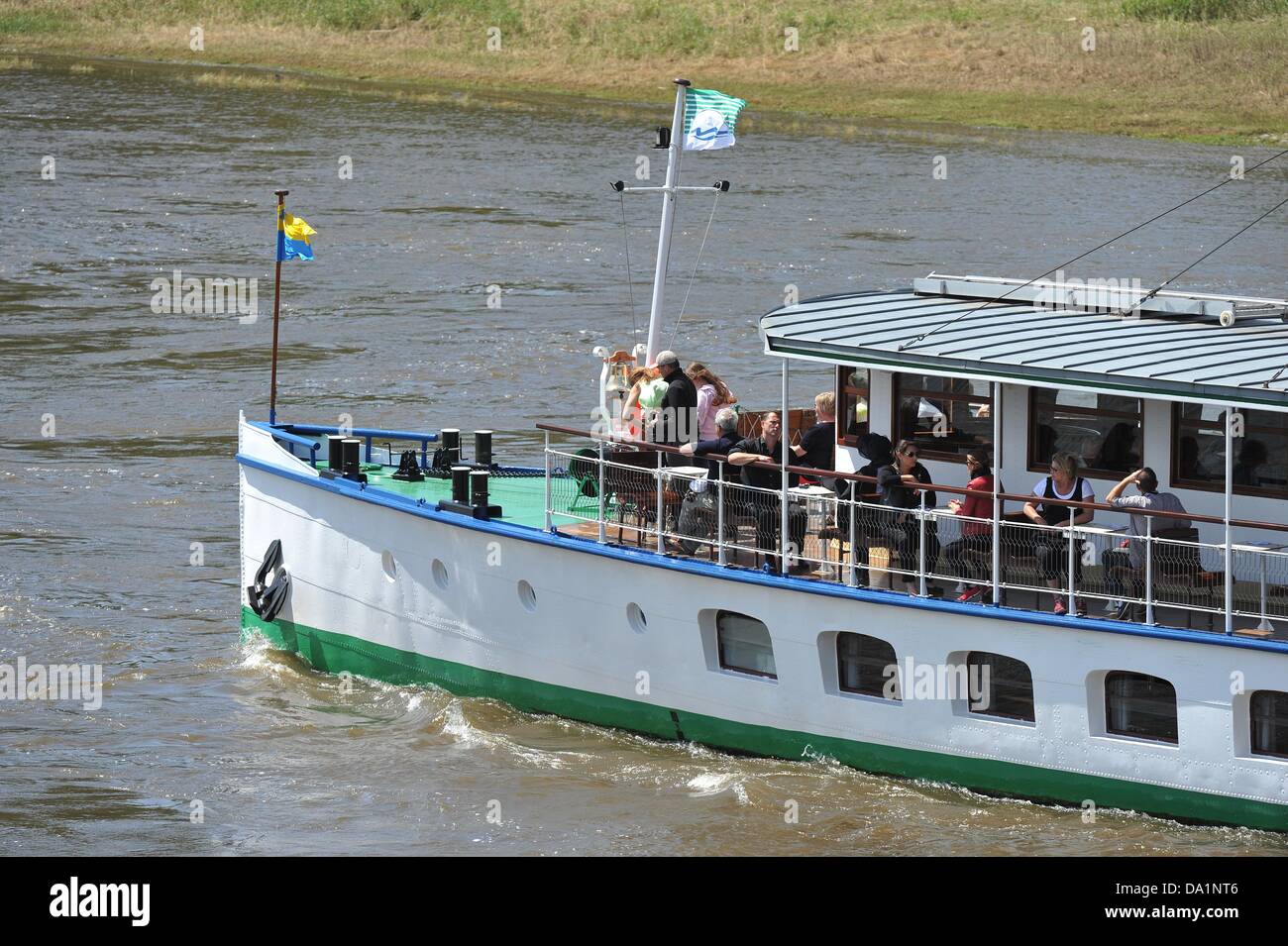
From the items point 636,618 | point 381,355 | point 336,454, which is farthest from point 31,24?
point 636,618

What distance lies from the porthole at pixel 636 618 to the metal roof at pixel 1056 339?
242 cm

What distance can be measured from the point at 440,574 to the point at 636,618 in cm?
205

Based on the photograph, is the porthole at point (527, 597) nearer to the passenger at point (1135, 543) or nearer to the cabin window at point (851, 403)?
the cabin window at point (851, 403)

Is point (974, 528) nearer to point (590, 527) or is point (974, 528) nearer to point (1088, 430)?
point (1088, 430)

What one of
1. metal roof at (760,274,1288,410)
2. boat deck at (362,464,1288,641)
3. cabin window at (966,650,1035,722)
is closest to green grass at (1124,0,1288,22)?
boat deck at (362,464,1288,641)

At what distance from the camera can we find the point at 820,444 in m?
18.2

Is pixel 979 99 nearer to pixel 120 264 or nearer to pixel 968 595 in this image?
pixel 120 264

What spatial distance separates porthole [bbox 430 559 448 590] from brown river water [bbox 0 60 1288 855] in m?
1.10

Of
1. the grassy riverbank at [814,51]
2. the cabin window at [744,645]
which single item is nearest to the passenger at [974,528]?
the cabin window at [744,645]

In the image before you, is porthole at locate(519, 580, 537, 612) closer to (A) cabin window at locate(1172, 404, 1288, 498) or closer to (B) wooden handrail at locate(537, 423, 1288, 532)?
(B) wooden handrail at locate(537, 423, 1288, 532)

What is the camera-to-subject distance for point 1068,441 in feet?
56.9
